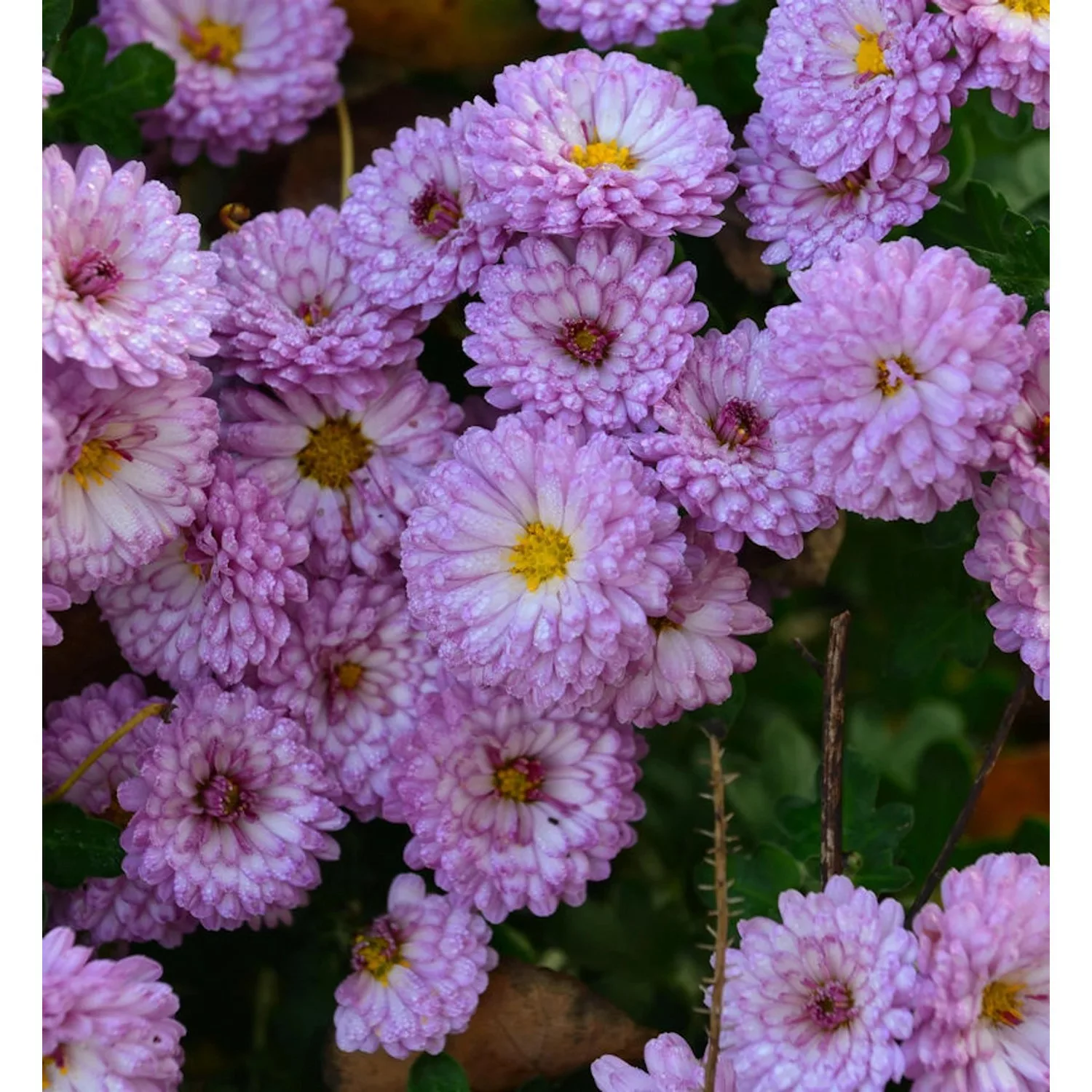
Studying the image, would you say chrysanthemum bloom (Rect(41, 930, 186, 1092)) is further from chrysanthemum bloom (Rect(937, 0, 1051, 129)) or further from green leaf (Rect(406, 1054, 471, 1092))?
chrysanthemum bloom (Rect(937, 0, 1051, 129))

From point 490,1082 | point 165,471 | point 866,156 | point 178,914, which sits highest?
point 866,156

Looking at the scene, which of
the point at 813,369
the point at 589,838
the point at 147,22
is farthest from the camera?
the point at 147,22

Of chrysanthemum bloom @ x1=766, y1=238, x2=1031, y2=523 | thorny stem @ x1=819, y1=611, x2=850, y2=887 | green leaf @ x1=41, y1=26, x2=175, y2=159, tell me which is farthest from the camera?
green leaf @ x1=41, y1=26, x2=175, y2=159

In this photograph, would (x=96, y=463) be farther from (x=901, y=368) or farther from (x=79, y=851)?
(x=901, y=368)

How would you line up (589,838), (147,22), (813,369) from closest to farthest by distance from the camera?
(813,369) < (589,838) < (147,22)

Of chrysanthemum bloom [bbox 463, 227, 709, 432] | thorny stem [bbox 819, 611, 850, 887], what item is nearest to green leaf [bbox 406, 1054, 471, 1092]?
thorny stem [bbox 819, 611, 850, 887]
